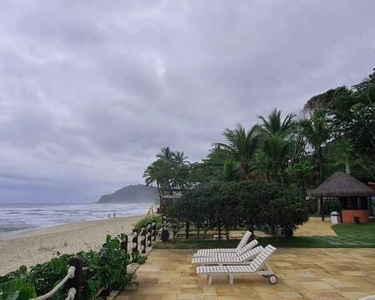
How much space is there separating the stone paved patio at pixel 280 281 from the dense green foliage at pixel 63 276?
1.84ft

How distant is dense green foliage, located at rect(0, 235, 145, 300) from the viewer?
2605 mm

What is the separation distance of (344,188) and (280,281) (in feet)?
51.2

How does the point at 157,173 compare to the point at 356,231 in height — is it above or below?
above

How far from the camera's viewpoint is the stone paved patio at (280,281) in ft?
18.0

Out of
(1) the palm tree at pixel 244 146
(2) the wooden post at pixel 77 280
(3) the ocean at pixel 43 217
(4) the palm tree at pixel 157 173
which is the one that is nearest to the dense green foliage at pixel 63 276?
(2) the wooden post at pixel 77 280

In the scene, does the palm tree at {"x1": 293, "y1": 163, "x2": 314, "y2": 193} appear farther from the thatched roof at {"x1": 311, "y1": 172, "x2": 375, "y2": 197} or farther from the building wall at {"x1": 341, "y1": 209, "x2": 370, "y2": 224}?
the building wall at {"x1": 341, "y1": 209, "x2": 370, "y2": 224}

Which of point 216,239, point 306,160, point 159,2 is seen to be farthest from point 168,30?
point 306,160

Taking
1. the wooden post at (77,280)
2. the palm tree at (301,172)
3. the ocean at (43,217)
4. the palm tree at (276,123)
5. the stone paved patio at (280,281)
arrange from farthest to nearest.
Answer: the ocean at (43,217) < the palm tree at (301,172) < the palm tree at (276,123) < the stone paved patio at (280,281) < the wooden post at (77,280)

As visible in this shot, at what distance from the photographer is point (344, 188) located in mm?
19984

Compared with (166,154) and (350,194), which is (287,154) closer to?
(350,194)

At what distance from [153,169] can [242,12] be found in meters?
32.7

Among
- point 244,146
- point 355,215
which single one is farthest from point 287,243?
point 355,215

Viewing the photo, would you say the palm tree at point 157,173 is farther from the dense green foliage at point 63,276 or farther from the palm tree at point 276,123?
the dense green foliage at point 63,276

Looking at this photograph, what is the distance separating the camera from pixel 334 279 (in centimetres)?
645
